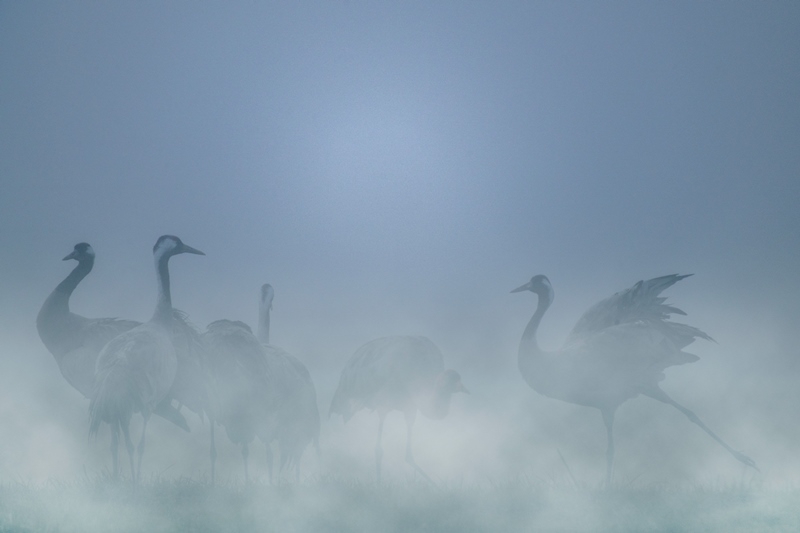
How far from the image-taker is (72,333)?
805 centimetres

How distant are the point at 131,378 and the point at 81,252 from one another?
2.81 meters

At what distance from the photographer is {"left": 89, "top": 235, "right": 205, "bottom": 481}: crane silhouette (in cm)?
655

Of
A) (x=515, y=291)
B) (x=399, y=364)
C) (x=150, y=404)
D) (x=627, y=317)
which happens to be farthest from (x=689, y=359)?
(x=150, y=404)

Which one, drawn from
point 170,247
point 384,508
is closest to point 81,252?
point 170,247

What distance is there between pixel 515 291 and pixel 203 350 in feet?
13.5

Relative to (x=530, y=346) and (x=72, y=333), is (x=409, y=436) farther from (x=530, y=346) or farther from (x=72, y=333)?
(x=72, y=333)

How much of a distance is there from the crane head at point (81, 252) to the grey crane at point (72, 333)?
221 mm

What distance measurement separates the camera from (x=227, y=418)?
8.20 metres

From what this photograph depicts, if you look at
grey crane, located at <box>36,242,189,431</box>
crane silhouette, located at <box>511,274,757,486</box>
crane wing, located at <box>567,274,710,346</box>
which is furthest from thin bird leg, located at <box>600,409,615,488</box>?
grey crane, located at <box>36,242,189,431</box>

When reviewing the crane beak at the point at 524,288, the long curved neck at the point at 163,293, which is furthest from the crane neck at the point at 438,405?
the long curved neck at the point at 163,293

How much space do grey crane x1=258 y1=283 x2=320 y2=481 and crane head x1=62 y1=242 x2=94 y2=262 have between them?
8.65 feet

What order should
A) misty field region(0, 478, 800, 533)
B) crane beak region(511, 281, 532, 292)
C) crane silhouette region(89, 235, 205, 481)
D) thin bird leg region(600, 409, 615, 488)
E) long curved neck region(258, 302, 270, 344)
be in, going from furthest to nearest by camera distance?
long curved neck region(258, 302, 270, 344) < crane beak region(511, 281, 532, 292) < thin bird leg region(600, 409, 615, 488) < crane silhouette region(89, 235, 205, 481) < misty field region(0, 478, 800, 533)

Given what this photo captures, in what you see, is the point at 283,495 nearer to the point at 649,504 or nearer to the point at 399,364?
the point at 399,364

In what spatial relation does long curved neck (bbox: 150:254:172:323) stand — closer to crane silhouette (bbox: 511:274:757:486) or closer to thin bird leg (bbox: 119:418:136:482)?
thin bird leg (bbox: 119:418:136:482)
